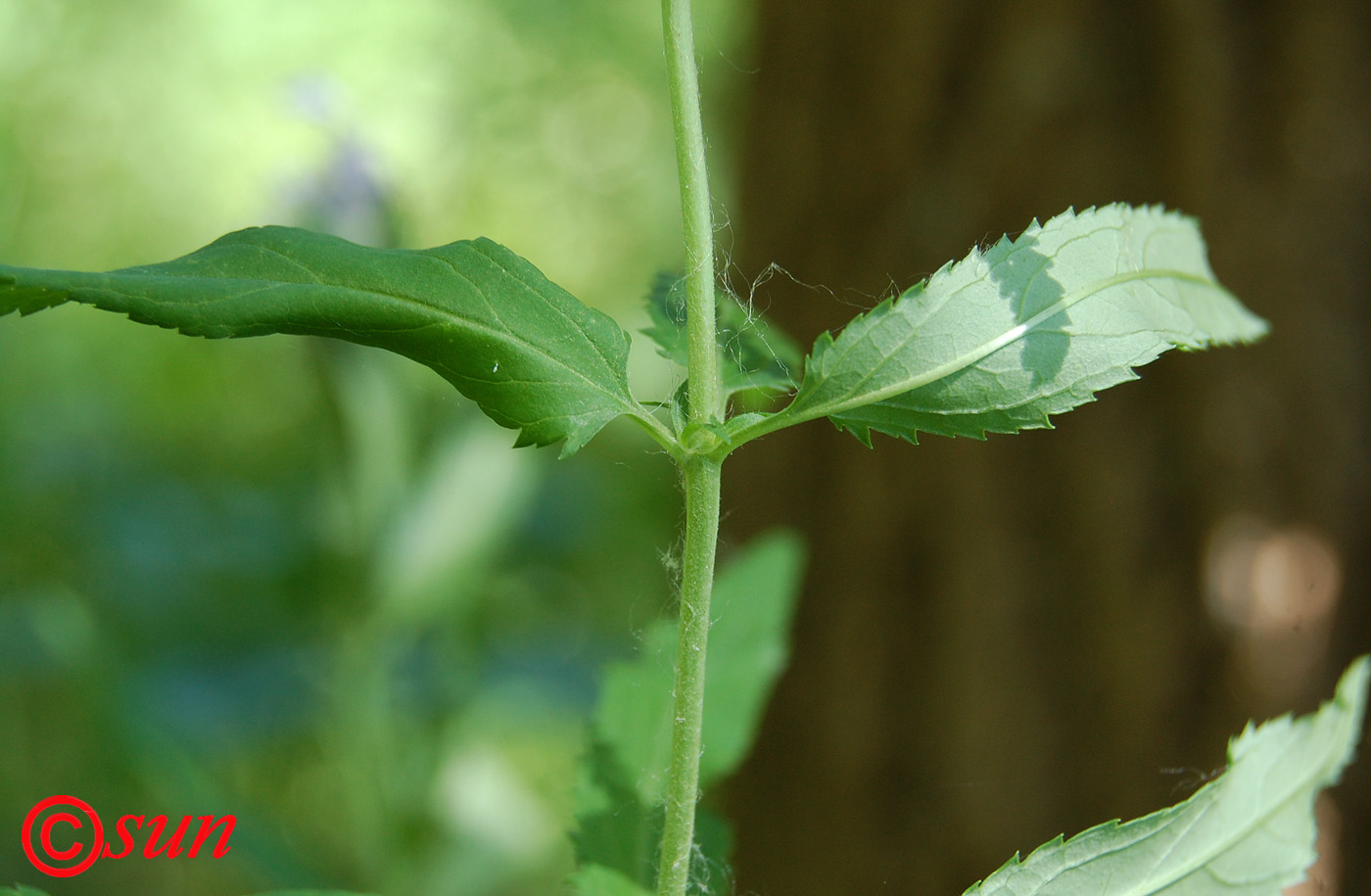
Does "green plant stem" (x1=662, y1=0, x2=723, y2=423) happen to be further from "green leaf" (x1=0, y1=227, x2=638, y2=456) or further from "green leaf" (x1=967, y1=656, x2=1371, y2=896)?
"green leaf" (x1=967, y1=656, x2=1371, y2=896)

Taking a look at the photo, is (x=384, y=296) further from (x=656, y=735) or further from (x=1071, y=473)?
(x=1071, y=473)

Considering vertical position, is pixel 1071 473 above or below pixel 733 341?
above

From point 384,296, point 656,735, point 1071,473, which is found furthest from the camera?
point 1071,473

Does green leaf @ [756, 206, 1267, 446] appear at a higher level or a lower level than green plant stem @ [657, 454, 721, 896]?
higher

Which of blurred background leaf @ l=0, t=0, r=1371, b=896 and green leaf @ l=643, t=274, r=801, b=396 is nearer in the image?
green leaf @ l=643, t=274, r=801, b=396

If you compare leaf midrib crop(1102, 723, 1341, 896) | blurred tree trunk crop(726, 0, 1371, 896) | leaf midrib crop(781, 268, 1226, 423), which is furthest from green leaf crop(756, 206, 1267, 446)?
blurred tree trunk crop(726, 0, 1371, 896)

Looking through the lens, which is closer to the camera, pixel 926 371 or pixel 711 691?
pixel 926 371

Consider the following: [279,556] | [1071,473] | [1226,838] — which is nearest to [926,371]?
[1226,838]

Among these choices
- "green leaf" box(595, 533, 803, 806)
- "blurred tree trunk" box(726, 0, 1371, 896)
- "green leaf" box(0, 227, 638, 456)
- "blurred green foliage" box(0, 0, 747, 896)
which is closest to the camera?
"green leaf" box(0, 227, 638, 456)
